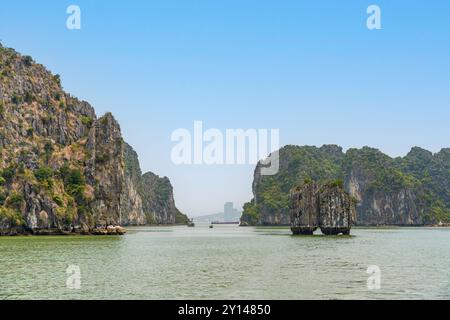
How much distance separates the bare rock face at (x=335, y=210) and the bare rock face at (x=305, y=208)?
1890 millimetres

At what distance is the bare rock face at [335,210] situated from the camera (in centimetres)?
13350

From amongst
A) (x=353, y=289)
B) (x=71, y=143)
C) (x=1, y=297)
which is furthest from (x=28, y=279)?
(x=71, y=143)

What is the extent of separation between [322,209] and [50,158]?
80.2 metres

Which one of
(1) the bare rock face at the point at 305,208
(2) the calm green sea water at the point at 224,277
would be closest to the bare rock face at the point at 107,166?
(1) the bare rock face at the point at 305,208

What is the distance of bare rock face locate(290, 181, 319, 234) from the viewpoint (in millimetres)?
137625

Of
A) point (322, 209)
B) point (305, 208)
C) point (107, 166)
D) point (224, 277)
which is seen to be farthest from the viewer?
point (107, 166)

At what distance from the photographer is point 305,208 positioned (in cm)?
13762

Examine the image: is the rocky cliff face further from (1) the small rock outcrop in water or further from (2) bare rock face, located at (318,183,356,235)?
(2) bare rock face, located at (318,183,356,235)

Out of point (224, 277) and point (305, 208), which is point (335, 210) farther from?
point (224, 277)

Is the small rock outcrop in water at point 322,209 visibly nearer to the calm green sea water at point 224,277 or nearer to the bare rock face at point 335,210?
the bare rock face at point 335,210

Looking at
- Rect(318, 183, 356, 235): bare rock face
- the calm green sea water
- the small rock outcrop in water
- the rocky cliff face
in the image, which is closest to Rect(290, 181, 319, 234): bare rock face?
the small rock outcrop in water

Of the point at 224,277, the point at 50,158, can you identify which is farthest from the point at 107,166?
the point at 224,277
